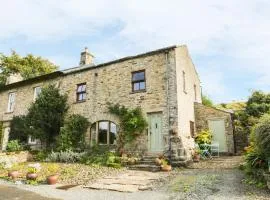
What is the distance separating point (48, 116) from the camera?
625 inches

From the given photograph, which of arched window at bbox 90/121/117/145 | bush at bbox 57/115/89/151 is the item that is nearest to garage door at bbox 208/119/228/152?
arched window at bbox 90/121/117/145

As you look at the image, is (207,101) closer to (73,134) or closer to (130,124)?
(130,124)

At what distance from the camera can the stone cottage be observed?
12.7 meters

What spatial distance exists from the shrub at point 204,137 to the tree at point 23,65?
1008 inches

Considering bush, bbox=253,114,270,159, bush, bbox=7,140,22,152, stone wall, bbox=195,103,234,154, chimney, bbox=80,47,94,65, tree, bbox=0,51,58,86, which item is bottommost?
bush, bbox=7,140,22,152

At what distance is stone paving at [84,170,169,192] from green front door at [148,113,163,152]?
2.90m

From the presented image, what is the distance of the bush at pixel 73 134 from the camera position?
1447 cm

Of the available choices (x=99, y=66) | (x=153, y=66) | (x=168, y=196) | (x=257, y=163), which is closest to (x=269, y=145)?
(x=257, y=163)

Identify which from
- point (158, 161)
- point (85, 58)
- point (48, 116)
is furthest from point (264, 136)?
point (85, 58)

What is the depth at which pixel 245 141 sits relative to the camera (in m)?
16.1

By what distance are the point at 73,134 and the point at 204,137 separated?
8.21m

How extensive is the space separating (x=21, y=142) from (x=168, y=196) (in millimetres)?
14619

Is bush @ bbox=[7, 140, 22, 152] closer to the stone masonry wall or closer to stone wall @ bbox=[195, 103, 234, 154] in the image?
the stone masonry wall

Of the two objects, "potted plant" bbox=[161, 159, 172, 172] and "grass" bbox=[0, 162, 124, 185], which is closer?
"grass" bbox=[0, 162, 124, 185]
